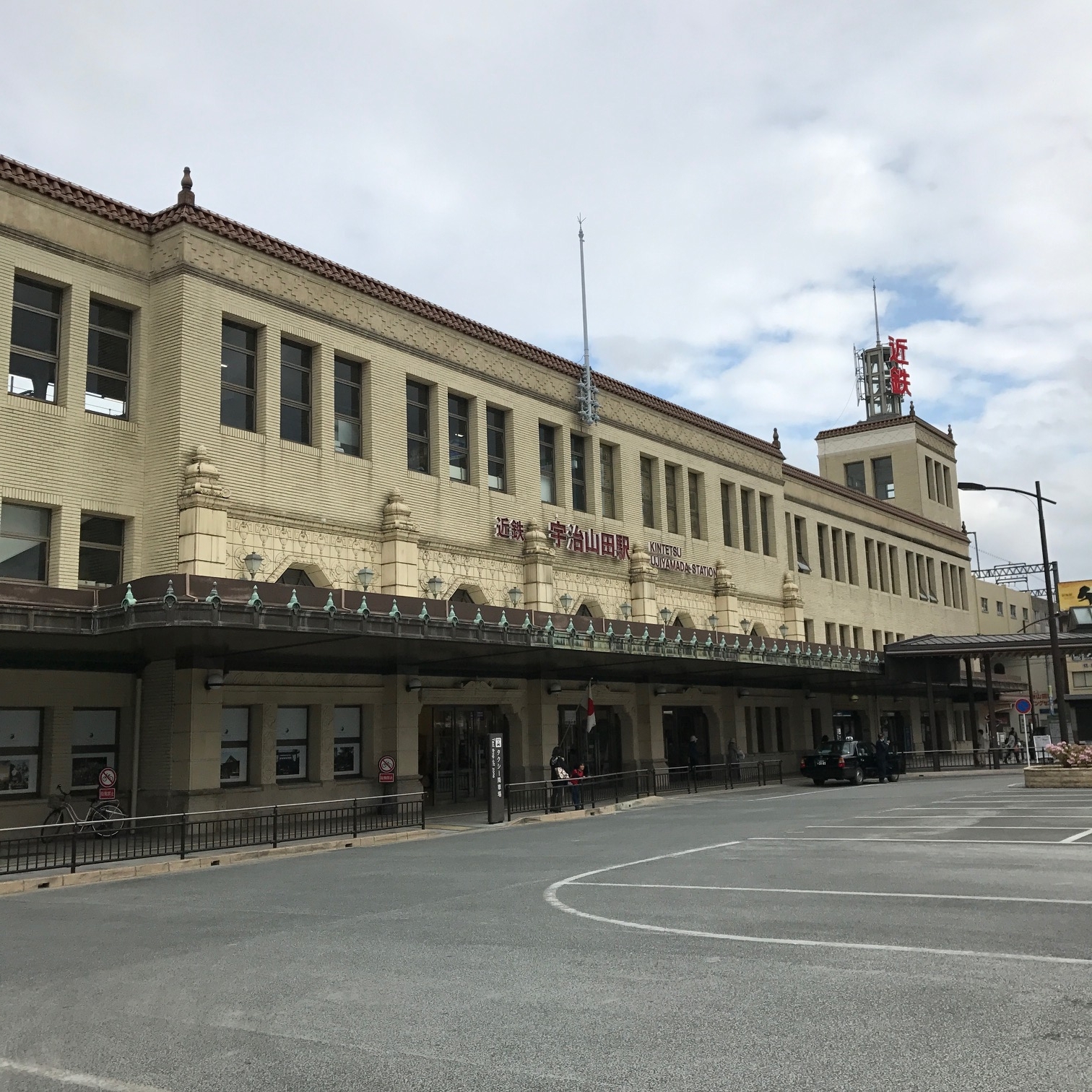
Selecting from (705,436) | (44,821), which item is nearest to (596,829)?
(44,821)

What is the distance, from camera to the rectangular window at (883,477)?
72.4m

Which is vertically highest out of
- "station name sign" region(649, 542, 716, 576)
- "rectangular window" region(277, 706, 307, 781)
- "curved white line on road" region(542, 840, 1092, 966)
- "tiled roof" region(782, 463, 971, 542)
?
"tiled roof" region(782, 463, 971, 542)

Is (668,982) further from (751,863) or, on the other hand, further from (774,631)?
(774,631)

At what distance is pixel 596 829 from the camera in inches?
910

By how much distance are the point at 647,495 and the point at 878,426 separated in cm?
3674

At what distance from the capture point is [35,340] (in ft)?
79.0

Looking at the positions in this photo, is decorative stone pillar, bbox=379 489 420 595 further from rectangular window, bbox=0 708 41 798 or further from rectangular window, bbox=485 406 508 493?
rectangular window, bbox=0 708 41 798

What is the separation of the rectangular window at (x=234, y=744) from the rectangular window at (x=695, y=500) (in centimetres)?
2238

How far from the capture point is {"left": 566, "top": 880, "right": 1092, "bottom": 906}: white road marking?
11.7 metres

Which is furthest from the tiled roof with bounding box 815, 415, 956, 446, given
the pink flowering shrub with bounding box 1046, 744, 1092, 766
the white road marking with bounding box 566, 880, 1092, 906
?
the white road marking with bounding box 566, 880, 1092, 906

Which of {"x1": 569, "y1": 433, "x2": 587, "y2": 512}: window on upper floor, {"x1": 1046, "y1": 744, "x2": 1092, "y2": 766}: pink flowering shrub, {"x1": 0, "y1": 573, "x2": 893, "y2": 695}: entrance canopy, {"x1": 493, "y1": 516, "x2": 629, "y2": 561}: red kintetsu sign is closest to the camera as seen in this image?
{"x1": 0, "y1": 573, "x2": 893, "y2": 695}: entrance canopy

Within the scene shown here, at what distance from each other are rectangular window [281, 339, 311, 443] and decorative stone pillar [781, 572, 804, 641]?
26639 millimetres

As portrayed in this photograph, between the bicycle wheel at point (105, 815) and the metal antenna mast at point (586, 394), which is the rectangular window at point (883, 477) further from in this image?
the bicycle wheel at point (105, 815)

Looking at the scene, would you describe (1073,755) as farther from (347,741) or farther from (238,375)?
(238,375)
